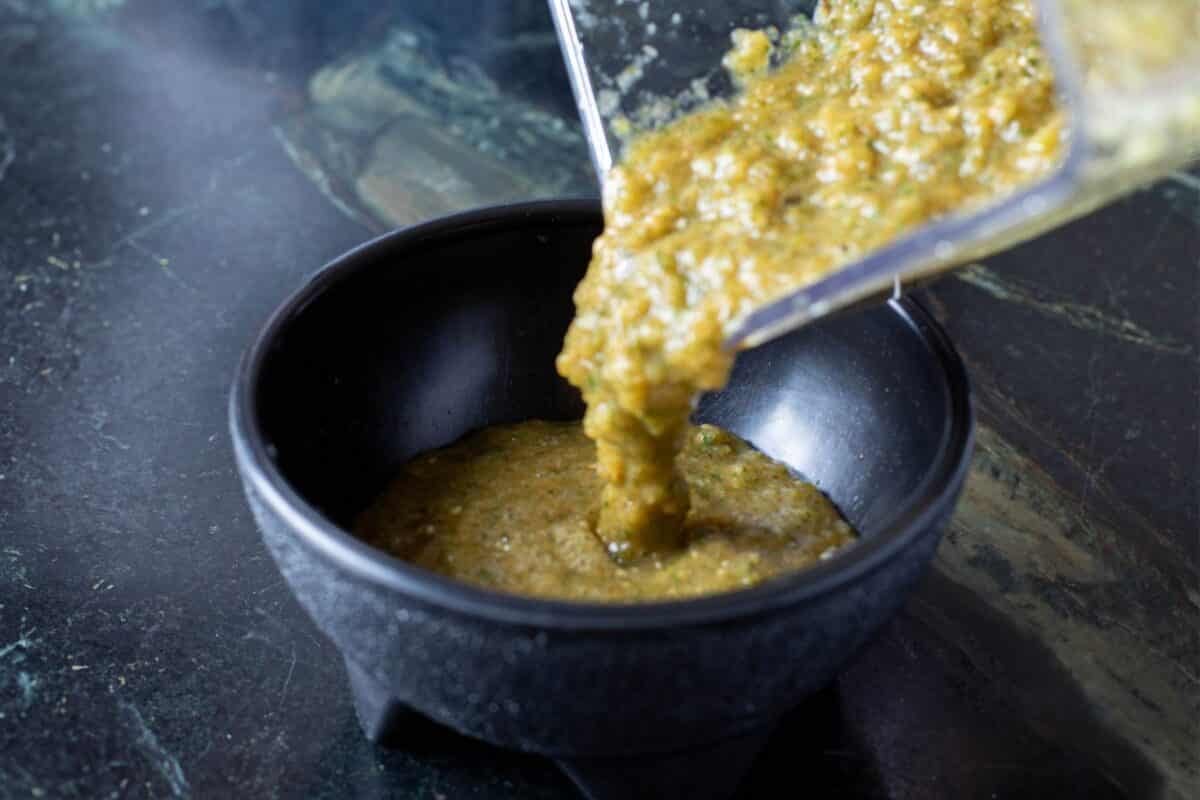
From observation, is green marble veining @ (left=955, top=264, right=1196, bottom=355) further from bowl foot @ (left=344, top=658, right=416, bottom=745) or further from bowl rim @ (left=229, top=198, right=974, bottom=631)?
bowl foot @ (left=344, top=658, right=416, bottom=745)

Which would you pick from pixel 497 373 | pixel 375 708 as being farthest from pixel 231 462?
pixel 375 708

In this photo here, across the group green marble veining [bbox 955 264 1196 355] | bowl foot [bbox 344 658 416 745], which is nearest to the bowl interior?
bowl foot [bbox 344 658 416 745]

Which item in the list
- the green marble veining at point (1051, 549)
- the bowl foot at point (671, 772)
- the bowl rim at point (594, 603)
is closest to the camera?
the bowl rim at point (594, 603)

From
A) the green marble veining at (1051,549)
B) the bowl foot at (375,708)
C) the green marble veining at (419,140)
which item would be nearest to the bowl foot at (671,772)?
the bowl foot at (375,708)

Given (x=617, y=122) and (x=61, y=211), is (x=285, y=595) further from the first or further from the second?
(x=61, y=211)

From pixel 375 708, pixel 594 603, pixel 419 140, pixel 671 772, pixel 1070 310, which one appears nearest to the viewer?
pixel 594 603

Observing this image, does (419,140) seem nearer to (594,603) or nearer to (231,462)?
(231,462)

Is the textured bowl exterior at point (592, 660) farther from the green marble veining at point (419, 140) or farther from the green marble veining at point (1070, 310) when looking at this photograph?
the green marble veining at point (419, 140)
